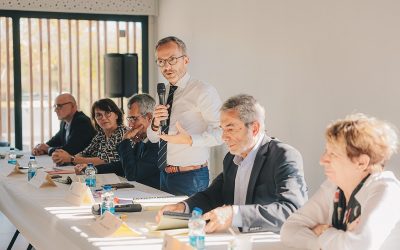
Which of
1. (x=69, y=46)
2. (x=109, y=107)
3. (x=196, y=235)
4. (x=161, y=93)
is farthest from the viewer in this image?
(x=69, y=46)

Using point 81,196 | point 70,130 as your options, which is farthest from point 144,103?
point 70,130

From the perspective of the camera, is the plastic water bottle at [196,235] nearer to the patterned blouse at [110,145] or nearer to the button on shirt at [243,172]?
the button on shirt at [243,172]

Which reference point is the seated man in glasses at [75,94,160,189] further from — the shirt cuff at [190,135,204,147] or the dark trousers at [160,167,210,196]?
the shirt cuff at [190,135,204,147]

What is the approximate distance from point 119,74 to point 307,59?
10.2ft

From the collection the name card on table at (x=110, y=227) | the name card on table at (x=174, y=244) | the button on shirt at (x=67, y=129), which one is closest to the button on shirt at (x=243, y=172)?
the name card on table at (x=110, y=227)

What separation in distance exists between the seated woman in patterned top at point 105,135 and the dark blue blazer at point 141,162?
1.58 ft

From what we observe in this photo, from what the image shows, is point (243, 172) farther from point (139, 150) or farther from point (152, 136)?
point (139, 150)

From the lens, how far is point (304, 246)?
240 centimetres

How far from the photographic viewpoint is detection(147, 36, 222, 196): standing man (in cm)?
382

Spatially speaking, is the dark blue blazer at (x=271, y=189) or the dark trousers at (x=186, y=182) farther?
the dark trousers at (x=186, y=182)

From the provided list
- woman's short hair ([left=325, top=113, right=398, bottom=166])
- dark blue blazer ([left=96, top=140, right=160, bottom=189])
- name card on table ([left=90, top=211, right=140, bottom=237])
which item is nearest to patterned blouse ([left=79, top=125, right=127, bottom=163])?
dark blue blazer ([left=96, top=140, right=160, bottom=189])

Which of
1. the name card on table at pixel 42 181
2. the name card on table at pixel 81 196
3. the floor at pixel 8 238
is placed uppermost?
the name card on table at pixel 81 196

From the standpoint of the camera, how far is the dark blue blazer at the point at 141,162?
4270mm

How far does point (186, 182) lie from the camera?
389cm
